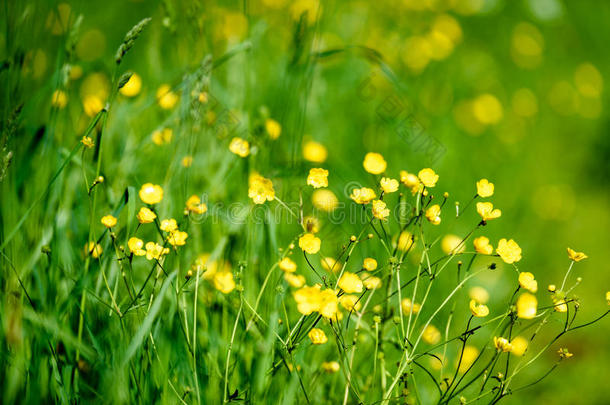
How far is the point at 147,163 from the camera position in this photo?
1608 millimetres

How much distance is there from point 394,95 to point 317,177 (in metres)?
1.28

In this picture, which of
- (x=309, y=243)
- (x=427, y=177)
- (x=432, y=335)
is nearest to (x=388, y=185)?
(x=427, y=177)

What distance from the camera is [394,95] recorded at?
2262 mm

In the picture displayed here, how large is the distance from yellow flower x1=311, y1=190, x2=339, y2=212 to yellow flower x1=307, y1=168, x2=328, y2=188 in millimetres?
375

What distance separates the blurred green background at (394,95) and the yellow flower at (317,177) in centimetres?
27

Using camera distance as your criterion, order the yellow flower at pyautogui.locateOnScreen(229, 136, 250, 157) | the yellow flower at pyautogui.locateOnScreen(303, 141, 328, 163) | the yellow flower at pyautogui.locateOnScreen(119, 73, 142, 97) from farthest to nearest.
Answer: the yellow flower at pyautogui.locateOnScreen(119, 73, 142, 97)
the yellow flower at pyautogui.locateOnScreen(303, 141, 328, 163)
the yellow flower at pyautogui.locateOnScreen(229, 136, 250, 157)

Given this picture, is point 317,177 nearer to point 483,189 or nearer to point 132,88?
point 483,189

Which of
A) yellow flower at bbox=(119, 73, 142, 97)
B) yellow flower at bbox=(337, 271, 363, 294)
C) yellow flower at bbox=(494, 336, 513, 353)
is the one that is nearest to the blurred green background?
yellow flower at bbox=(119, 73, 142, 97)

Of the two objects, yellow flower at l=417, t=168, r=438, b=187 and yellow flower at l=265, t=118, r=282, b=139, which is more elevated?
yellow flower at l=417, t=168, r=438, b=187

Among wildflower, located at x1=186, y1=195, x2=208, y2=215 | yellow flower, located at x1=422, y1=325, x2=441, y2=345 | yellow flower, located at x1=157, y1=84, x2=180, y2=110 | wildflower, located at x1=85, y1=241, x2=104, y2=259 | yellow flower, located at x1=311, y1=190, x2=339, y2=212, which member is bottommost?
yellow flower, located at x1=422, y1=325, x2=441, y2=345

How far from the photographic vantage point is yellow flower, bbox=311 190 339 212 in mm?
1506

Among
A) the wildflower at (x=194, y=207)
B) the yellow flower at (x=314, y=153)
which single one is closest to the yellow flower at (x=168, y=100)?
the yellow flower at (x=314, y=153)

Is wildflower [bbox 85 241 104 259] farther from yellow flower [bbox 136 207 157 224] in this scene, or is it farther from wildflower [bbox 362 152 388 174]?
wildflower [bbox 362 152 388 174]

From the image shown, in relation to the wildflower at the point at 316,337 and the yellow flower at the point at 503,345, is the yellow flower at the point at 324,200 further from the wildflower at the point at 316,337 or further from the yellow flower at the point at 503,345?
the yellow flower at the point at 503,345
